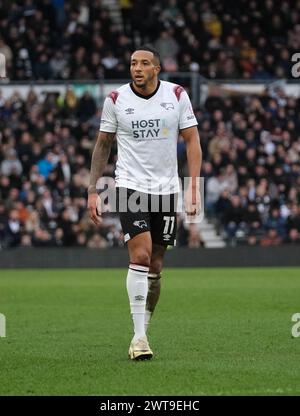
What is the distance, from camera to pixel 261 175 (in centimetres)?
2791

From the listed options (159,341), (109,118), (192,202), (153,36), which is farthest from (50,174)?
(192,202)

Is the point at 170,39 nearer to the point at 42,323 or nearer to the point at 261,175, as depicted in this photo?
the point at 261,175

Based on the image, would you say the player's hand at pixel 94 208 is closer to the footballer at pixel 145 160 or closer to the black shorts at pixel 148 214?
the footballer at pixel 145 160

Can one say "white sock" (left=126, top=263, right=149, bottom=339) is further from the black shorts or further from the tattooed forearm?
the tattooed forearm

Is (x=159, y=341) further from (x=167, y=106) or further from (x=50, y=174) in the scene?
(x=50, y=174)

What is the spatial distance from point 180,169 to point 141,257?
17840 millimetres

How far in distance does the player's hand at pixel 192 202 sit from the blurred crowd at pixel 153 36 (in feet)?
68.5

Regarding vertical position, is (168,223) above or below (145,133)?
below

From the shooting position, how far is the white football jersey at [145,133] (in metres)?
9.64

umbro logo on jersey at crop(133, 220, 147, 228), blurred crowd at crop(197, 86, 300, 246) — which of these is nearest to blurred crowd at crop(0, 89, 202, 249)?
blurred crowd at crop(197, 86, 300, 246)

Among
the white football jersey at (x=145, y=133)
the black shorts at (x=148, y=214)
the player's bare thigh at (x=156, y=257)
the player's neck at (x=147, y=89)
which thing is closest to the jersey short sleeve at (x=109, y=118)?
the white football jersey at (x=145, y=133)

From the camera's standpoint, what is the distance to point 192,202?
955 cm
